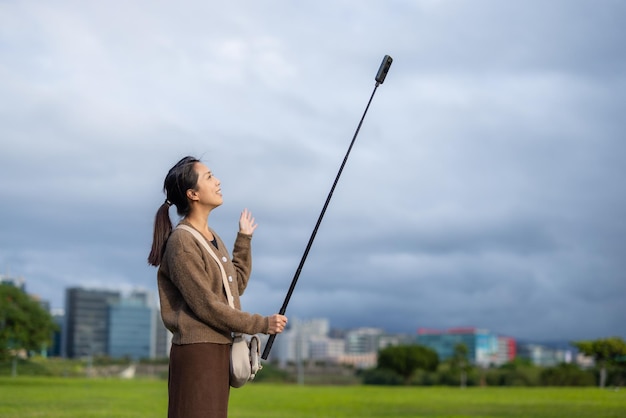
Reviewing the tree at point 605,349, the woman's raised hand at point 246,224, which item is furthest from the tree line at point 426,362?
the woman's raised hand at point 246,224

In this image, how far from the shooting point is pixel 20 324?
42.3 m

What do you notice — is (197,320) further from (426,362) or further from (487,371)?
(426,362)

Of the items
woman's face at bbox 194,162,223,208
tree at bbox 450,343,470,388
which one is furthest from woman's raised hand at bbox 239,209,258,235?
tree at bbox 450,343,470,388

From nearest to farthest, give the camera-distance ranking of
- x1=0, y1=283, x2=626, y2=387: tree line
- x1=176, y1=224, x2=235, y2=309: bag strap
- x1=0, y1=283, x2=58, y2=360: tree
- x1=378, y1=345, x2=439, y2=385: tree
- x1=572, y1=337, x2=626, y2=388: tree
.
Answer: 1. x1=176, y1=224, x2=235, y2=309: bag strap
2. x1=0, y1=283, x2=58, y2=360: tree
3. x1=0, y1=283, x2=626, y2=387: tree line
4. x1=572, y1=337, x2=626, y2=388: tree
5. x1=378, y1=345, x2=439, y2=385: tree

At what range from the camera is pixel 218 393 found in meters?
3.99

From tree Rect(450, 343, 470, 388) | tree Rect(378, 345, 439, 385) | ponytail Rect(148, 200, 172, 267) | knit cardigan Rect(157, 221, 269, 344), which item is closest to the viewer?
knit cardigan Rect(157, 221, 269, 344)

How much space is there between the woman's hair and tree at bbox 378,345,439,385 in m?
68.0

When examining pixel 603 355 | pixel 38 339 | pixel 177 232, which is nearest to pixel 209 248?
pixel 177 232

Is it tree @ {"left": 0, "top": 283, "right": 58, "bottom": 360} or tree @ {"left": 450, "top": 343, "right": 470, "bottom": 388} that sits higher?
tree @ {"left": 0, "top": 283, "right": 58, "bottom": 360}

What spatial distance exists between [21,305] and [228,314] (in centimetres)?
4300

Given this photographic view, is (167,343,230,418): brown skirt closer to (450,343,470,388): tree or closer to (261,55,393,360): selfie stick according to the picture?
(261,55,393,360): selfie stick

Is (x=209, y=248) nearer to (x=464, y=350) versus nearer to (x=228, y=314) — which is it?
(x=228, y=314)

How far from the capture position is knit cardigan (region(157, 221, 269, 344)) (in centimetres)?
393

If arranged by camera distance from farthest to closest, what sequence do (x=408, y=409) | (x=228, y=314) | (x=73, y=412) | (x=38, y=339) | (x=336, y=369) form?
1. (x=336, y=369)
2. (x=38, y=339)
3. (x=408, y=409)
4. (x=73, y=412)
5. (x=228, y=314)
